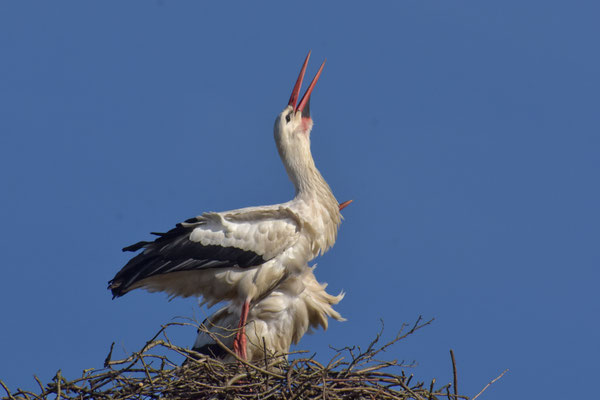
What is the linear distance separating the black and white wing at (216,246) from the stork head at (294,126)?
648mm

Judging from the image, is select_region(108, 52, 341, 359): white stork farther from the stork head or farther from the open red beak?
the open red beak

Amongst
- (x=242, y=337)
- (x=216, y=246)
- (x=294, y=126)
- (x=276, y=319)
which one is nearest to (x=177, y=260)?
(x=216, y=246)

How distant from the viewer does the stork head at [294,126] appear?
23.9ft

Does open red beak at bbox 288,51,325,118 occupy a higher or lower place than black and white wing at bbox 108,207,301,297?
higher

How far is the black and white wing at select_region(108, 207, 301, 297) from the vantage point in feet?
21.8

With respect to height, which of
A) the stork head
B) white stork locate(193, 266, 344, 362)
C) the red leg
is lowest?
the red leg

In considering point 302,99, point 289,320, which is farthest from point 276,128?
point 289,320

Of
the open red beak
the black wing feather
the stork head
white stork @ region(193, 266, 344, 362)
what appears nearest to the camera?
the black wing feather

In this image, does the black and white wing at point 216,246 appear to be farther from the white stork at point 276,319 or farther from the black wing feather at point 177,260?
the white stork at point 276,319

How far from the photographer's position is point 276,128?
24.2ft

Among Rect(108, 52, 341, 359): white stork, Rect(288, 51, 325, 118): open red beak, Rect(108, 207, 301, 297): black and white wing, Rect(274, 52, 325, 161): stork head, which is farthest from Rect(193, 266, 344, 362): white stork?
Rect(288, 51, 325, 118): open red beak

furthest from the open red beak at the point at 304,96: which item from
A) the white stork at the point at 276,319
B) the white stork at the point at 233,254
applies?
the white stork at the point at 276,319

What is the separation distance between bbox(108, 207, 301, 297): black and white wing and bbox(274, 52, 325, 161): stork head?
648mm

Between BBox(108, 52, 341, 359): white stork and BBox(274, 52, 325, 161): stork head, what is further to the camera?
BBox(274, 52, 325, 161): stork head
